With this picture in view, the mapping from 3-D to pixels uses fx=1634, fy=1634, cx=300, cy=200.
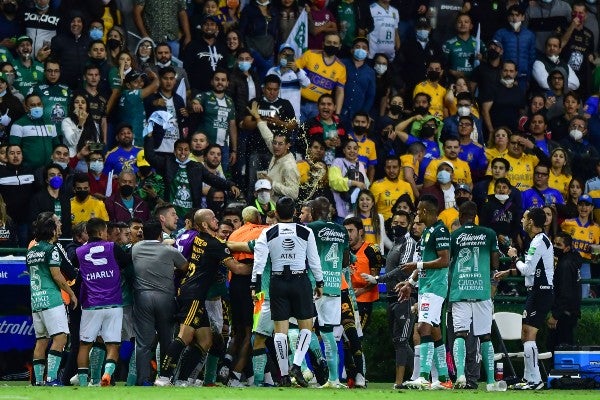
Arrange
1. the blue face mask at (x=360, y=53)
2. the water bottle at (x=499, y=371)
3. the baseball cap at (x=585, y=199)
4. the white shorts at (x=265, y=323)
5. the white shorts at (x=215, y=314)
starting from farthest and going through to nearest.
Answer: the blue face mask at (x=360, y=53) → the baseball cap at (x=585, y=199) → the water bottle at (x=499, y=371) → the white shorts at (x=215, y=314) → the white shorts at (x=265, y=323)

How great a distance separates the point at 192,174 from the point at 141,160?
82 centimetres

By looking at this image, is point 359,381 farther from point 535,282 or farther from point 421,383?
point 535,282

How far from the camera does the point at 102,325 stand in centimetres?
1866

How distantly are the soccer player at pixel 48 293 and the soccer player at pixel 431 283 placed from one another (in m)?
3.94

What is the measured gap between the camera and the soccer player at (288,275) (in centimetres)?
1800

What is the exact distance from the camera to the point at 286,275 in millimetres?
18047

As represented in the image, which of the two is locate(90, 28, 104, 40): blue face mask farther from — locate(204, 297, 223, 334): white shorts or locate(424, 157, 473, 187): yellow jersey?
locate(204, 297, 223, 334): white shorts

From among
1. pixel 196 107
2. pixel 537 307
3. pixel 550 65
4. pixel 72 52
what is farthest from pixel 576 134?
pixel 72 52

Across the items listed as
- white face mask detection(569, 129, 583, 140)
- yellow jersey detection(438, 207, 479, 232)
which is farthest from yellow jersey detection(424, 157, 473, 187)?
white face mask detection(569, 129, 583, 140)

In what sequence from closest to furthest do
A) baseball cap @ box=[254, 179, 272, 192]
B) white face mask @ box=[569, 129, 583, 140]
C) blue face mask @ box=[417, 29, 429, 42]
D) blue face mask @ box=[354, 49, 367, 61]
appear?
baseball cap @ box=[254, 179, 272, 192]
blue face mask @ box=[354, 49, 367, 61]
white face mask @ box=[569, 129, 583, 140]
blue face mask @ box=[417, 29, 429, 42]

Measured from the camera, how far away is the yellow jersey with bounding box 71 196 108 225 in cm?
2206

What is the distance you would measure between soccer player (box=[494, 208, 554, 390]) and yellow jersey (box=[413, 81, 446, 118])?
721 cm

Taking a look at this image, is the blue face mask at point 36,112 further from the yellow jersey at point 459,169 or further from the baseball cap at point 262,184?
the yellow jersey at point 459,169

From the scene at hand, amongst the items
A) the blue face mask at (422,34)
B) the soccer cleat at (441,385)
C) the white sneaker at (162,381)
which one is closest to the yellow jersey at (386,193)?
the blue face mask at (422,34)
